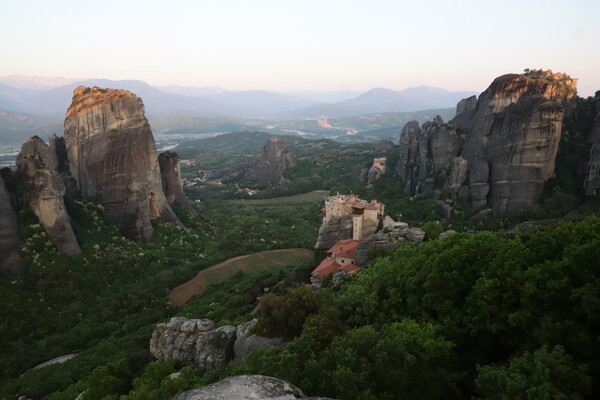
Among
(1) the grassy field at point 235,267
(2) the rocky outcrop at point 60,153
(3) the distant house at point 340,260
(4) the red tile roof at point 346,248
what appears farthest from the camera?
(2) the rocky outcrop at point 60,153

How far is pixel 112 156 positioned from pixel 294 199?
49.9 meters

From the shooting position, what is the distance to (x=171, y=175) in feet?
183

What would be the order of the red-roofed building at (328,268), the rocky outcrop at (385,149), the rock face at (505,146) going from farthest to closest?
1. the rocky outcrop at (385,149)
2. the rock face at (505,146)
3. the red-roofed building at (328,268)

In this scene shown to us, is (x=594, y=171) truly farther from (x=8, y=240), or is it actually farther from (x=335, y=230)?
(x=8, y=240)

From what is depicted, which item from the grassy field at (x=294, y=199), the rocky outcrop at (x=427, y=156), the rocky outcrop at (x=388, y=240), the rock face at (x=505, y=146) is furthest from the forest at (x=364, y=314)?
the grassy field at (x=294, y=199)

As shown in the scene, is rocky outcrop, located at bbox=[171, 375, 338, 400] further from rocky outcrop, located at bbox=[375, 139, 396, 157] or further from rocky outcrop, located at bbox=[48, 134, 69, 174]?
rocky outcrop, located at bbox=[375, 139, 396, 157]

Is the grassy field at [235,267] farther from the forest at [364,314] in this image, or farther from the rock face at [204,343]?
the rock face at [204,343]

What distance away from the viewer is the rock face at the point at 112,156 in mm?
45344

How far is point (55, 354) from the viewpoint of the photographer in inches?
1073

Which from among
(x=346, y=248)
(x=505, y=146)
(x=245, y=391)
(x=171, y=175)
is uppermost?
(x=505, y=146)

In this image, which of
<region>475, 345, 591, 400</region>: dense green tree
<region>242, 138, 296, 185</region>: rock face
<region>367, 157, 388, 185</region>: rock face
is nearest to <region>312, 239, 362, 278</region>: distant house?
<region>475, 345, 591, 400</region>: dense green tree

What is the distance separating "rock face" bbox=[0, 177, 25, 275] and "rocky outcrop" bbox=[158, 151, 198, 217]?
71.2 ft

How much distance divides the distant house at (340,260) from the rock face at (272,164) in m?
74.4

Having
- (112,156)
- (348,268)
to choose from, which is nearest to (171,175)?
(112,156)
